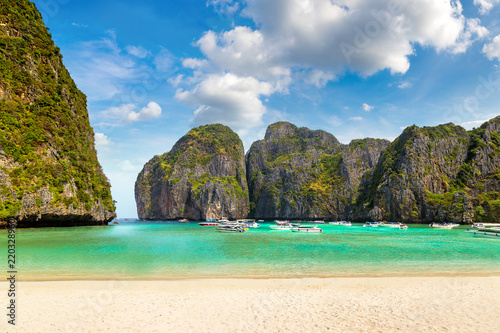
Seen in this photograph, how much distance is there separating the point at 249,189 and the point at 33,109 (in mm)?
153273

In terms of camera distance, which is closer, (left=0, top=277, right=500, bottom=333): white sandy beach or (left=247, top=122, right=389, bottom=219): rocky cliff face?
(left=0, top=277, right=500, bottom=333): white sandy beach

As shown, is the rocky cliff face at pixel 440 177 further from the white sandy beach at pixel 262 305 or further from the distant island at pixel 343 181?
Result: the white sandy beach at pixel 262 305

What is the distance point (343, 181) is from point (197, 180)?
92.3 m

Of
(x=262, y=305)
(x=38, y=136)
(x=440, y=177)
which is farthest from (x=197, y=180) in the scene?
(x=262, y=305)

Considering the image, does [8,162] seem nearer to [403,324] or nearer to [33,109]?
[33,109]

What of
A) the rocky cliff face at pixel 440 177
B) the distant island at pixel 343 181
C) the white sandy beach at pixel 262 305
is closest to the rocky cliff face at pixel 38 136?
the white sandy beach at pixel 262 305

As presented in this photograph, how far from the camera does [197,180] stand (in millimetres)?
160625

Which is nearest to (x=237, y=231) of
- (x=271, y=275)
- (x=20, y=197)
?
(x=20, y=197)

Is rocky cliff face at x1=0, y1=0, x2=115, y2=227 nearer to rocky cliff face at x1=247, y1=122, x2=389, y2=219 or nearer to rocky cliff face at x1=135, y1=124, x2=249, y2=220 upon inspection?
rocky cliff face at x1=135, y1=124, x2=249, y2=220

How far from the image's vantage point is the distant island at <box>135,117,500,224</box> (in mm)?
104250

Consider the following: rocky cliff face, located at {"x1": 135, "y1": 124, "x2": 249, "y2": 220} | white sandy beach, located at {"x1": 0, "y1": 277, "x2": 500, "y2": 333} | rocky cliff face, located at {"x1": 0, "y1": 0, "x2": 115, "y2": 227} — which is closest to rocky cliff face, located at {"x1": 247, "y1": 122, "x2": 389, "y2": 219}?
rocky cliff face, located at {"x1": 135, "y1": 124, "x2": 249, "y2": 220}

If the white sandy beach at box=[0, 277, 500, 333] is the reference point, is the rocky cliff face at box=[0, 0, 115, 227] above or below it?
above

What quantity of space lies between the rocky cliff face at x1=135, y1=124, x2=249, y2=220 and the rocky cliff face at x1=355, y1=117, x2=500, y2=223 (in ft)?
252

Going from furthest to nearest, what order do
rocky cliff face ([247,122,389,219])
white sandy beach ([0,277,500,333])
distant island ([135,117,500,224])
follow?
rocky cliff face ([247,122,389,219])
distant island ([135,117,500,224])
white sandy beach ([0,277,500,333])
